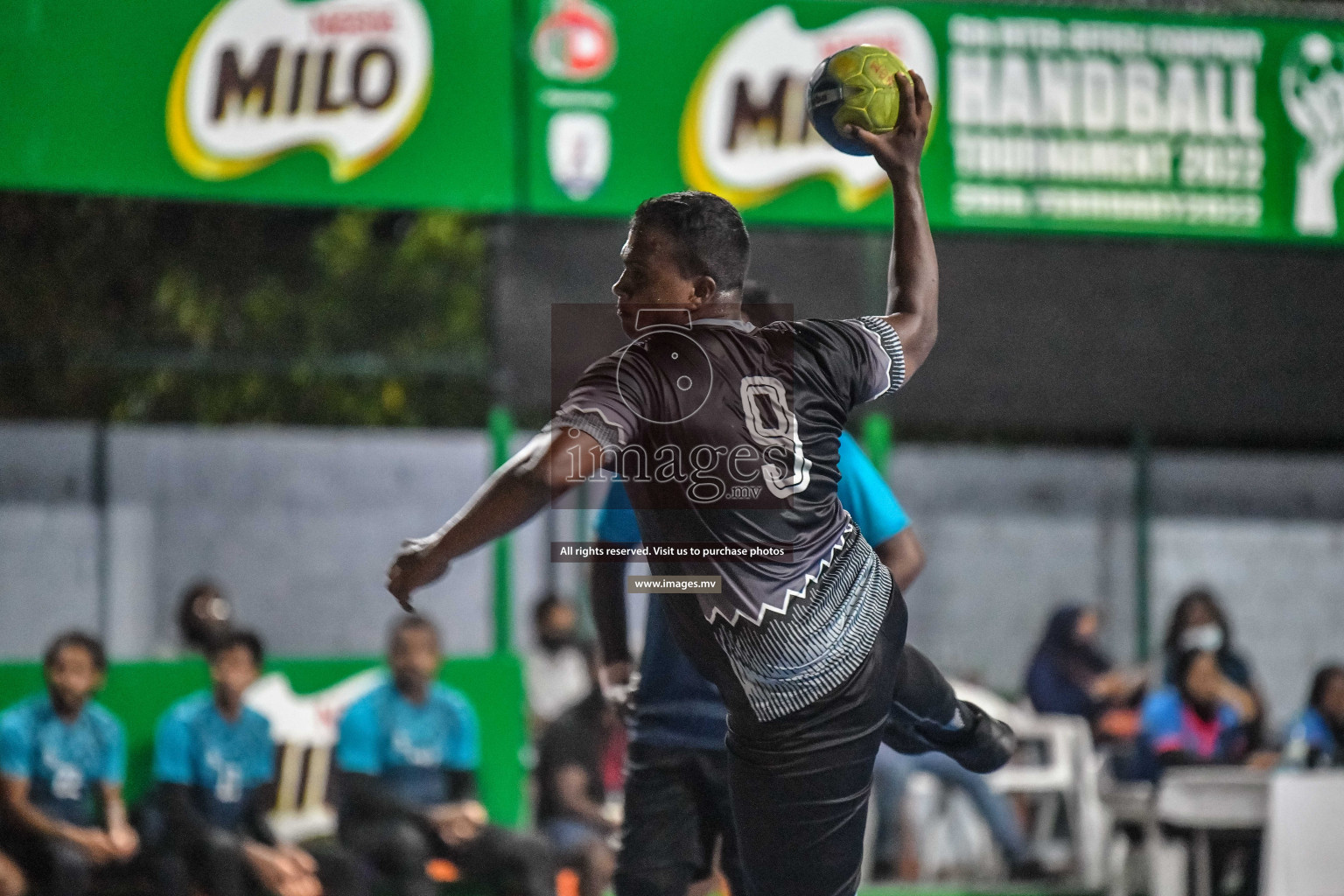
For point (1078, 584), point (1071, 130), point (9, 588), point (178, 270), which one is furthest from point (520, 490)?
point (178, 270)

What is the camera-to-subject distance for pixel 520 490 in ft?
9.96

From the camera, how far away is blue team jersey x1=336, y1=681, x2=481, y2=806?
7.64m

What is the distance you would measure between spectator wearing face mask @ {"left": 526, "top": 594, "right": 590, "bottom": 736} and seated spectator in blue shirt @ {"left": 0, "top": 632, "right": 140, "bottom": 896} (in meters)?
1.97

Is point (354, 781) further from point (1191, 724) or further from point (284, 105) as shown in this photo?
point (1191, 724)

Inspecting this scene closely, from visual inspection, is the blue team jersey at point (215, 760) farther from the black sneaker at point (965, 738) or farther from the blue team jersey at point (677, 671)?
the black sneaker at point (965, 738)

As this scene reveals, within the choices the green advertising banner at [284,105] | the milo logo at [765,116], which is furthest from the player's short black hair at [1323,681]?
the green advertising banner at [284,105]

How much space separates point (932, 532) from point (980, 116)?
3228mm

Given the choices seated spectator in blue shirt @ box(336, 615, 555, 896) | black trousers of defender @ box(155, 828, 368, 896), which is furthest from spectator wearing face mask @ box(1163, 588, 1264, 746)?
black trousers of defender @ box(155, 828, 368, 896)

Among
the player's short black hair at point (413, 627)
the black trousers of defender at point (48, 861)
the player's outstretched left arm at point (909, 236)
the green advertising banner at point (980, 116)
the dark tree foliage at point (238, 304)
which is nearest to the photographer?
the player's outstretched left arm at point (909, 236)

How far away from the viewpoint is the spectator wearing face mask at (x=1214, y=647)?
8672 millimetres

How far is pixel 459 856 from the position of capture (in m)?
7.62

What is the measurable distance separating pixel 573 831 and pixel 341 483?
431 centimetres

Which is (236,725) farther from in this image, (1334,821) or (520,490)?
(520,490)

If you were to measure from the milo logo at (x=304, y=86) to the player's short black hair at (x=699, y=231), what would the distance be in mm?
5353
